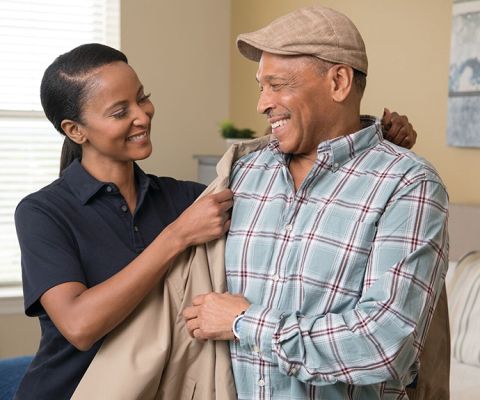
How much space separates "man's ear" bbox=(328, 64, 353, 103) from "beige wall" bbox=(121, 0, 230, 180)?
3206mm

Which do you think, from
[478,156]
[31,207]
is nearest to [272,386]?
[31,207]

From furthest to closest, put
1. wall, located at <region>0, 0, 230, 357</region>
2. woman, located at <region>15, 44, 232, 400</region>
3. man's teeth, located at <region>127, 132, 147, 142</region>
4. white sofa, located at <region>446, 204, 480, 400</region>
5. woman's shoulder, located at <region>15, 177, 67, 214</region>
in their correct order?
wall, located at <region>0, 0, 230, 357</region>
white sofa, located at <region>446, 204, 480, 400</region>
man's teeth, located at <region>127, 132, 147, 142</region>
woman's shoulder, located at <region>15, 177, 67, 214</region>
woman, located at <region>15, 44, 232, 400</region>

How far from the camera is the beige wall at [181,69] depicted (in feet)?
15.2

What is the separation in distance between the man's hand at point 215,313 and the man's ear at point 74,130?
52 cm

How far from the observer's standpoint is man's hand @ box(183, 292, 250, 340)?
4.96ft

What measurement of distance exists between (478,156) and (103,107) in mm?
1980

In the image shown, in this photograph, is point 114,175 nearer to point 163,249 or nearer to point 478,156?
point 163,249

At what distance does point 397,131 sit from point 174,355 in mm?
691

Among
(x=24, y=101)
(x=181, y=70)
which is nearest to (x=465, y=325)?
(x=181, y=70)

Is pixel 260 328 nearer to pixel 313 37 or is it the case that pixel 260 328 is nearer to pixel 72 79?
pixel 313 37

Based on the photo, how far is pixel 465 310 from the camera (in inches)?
110

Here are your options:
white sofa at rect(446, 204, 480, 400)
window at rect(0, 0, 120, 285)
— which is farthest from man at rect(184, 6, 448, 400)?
window at rect(0, 0, 120, 285)

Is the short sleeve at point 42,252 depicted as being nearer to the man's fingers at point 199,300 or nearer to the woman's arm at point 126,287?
the woman's arm at point 126,287

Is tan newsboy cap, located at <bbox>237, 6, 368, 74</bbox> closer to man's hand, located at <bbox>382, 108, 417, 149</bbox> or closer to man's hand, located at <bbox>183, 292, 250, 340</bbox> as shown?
man's hand, located at <bbox>382, 108, 417, 149</bbox>
